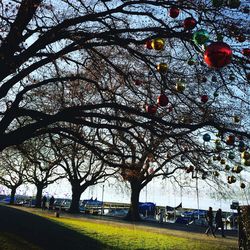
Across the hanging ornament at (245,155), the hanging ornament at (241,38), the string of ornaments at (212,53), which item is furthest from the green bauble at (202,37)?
the hanging ornament at (245,155)

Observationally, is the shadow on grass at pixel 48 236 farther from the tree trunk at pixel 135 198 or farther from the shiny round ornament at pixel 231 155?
the tree trunk at pixel 135 198

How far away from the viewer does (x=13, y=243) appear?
11.5 metres

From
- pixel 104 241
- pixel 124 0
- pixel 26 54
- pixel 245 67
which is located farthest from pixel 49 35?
pixel 104 241

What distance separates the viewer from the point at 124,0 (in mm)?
9188

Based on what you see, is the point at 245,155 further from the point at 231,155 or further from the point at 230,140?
the point at 231,155

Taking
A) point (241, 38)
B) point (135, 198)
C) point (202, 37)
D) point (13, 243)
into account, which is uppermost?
point (241, 38)

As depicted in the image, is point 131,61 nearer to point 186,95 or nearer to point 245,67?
point 186,95

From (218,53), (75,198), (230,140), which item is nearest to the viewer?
(218,53)

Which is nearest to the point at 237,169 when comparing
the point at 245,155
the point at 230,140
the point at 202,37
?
the point at 245,155

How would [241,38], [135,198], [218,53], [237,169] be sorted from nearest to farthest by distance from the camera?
[218,53] → [241,38] → [237,169] → [135,198]

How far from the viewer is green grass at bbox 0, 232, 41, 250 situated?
10.8 metres

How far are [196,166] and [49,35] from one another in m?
5.24

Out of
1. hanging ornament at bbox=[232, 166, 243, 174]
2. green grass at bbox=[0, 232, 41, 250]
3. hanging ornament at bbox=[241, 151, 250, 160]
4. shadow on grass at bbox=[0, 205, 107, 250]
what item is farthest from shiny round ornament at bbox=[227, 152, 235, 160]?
green grass at bbox=[0, 232, 41, 250]

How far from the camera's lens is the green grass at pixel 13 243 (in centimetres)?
1079
